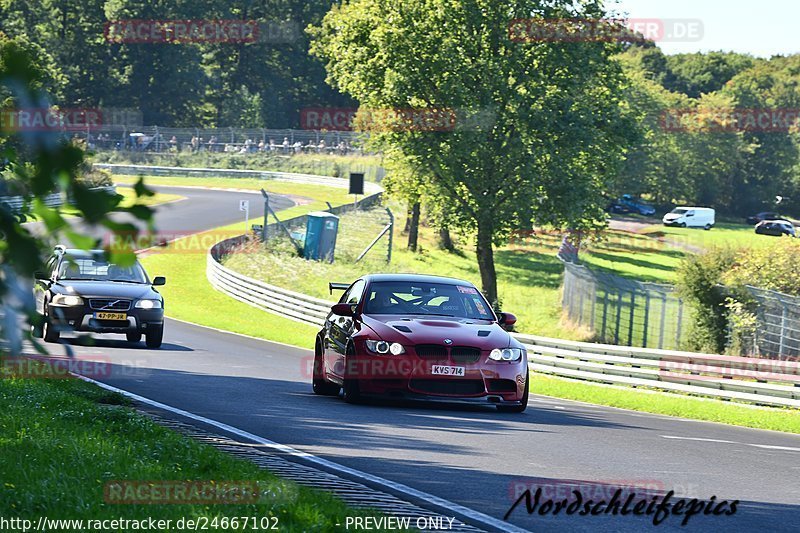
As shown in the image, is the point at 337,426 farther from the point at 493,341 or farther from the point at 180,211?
the point at 180,211

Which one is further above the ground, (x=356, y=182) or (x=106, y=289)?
(x=106, y=289)

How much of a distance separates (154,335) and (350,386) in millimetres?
8343

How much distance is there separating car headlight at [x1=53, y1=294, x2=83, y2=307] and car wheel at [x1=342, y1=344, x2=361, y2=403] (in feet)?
24.3

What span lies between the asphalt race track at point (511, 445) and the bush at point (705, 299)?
12.3 meters

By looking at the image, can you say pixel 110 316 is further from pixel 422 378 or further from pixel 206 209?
pixel 206 209

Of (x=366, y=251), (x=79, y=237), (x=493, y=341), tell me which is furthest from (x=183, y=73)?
(x=79, y=237)

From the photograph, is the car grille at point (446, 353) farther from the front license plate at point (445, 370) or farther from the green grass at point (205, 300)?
the green grass at point (205, 300)

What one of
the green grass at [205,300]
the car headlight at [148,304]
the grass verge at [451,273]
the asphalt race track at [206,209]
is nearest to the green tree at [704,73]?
the grass verge at [451,273]

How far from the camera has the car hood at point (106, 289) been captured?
2033 cm

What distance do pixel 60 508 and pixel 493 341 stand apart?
8086mm

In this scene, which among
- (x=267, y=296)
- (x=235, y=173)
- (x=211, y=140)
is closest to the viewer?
(x=267, y=296)

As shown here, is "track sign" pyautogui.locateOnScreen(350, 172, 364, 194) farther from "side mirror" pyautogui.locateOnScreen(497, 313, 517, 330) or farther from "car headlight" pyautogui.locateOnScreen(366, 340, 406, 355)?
"car headlight" pyautogui.locateOnScreen(366, 340, 406, 355)

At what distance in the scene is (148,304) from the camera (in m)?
21.0

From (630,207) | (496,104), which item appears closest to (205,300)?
(496,104)
